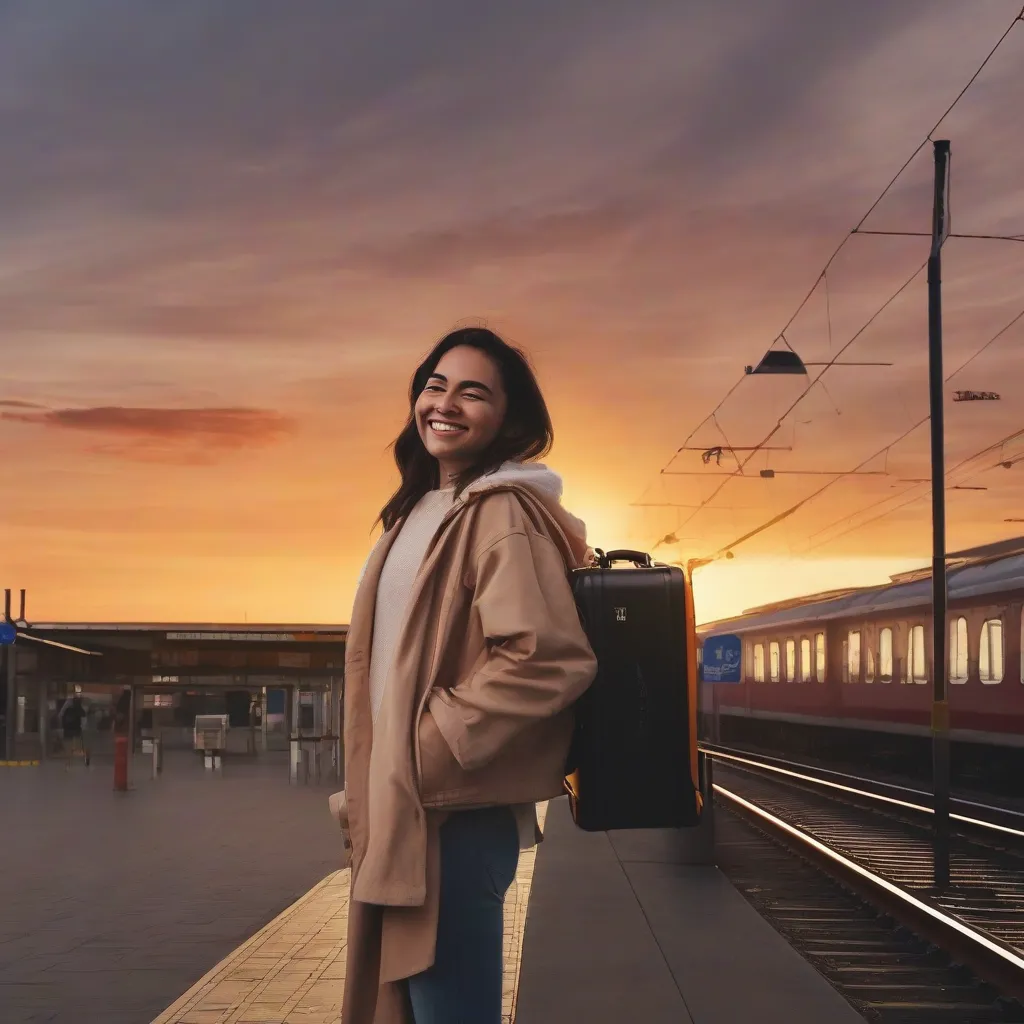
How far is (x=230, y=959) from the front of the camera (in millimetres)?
7934

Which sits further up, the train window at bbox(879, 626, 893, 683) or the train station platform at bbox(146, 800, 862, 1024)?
the train window at bbox(879, 626, 893, 683)

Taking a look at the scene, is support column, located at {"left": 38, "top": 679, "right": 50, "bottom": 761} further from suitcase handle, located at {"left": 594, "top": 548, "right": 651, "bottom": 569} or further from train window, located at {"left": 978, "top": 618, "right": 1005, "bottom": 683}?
suitcase handle, located at {"left": 594, "top": 548, "right": 651, "bottom": 569}

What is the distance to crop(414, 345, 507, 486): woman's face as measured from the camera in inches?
114

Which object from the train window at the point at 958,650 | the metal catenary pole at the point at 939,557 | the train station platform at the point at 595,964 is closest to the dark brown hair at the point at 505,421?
the train station platform at the point at 595,964

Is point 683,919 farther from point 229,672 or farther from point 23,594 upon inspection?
point 23,594

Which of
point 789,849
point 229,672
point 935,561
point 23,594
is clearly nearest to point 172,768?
point 229,672

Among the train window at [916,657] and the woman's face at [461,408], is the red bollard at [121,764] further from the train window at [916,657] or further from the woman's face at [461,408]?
the woman's face at [461,408]

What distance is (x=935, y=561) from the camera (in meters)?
13.0

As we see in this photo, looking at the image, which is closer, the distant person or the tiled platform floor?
the tiled platform floor

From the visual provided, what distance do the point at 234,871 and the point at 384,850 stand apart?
10.7 meters

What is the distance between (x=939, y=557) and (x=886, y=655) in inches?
566

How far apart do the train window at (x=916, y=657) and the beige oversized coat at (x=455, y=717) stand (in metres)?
22.7

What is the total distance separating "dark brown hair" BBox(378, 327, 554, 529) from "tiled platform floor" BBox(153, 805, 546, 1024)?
4111 mm

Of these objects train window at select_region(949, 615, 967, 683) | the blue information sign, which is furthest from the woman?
the blue information sign
